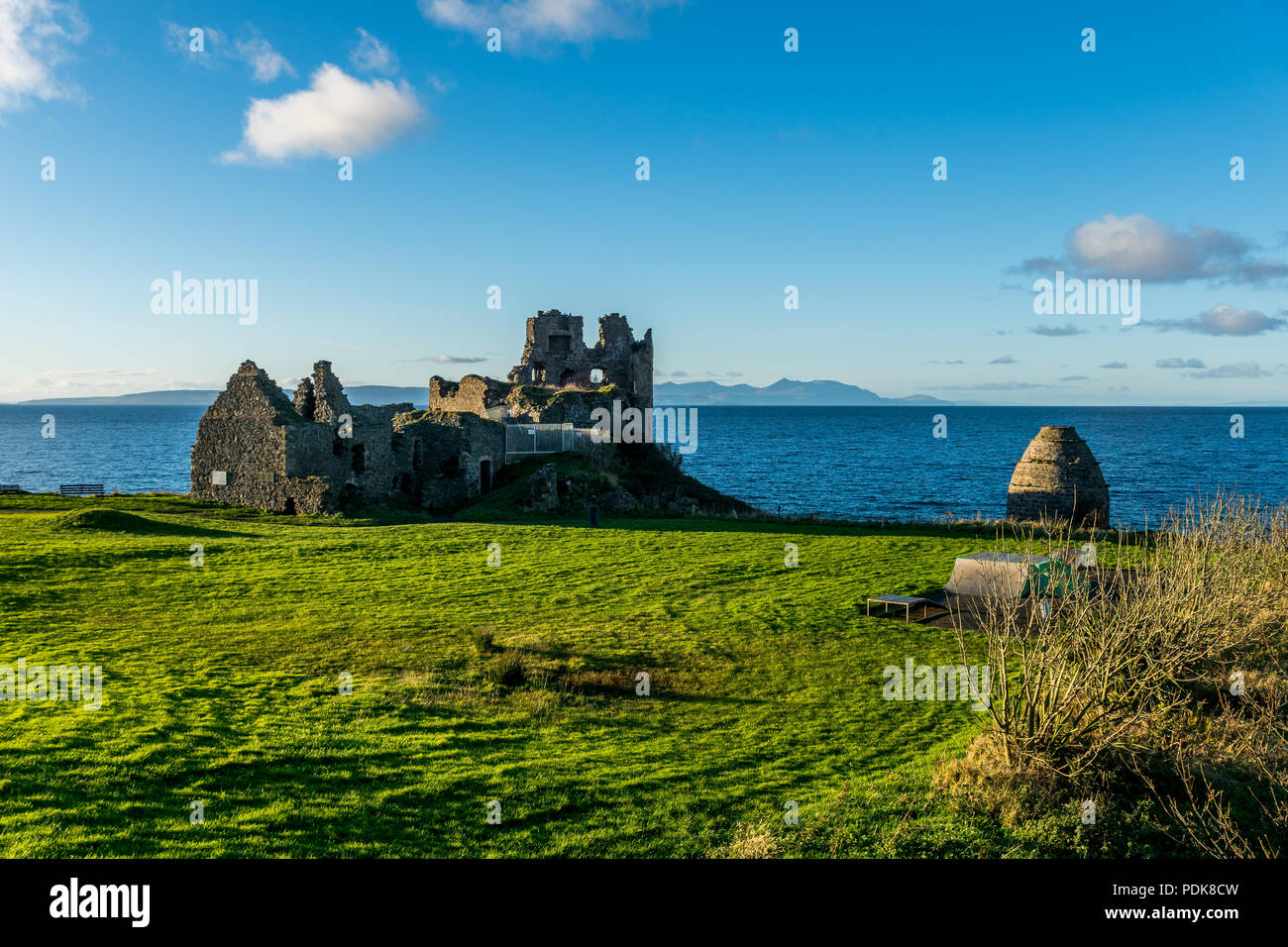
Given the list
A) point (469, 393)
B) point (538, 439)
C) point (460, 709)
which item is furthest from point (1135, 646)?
point (469, 393)

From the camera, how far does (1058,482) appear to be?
109 ft

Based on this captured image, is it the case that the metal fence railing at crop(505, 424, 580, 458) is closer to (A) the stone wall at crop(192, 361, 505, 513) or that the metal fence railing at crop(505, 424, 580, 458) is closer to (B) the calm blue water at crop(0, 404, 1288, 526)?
(A) the stone wall at crop(192, 361, 505, 513)

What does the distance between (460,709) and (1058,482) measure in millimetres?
28315

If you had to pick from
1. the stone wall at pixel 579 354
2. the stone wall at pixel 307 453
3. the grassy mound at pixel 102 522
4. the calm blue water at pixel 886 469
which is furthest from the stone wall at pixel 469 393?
the grassy mound at pixel 102 522

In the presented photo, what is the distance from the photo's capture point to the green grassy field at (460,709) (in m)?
8.93

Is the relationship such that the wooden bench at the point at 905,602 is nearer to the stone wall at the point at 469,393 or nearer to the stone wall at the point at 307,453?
the stone wall at the point at 307,453

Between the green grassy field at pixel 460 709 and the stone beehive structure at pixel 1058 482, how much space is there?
1069 cm

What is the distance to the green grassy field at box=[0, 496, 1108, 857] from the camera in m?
8.93

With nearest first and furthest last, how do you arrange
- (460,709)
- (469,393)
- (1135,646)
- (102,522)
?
1. (1135,646)
2. (460,709)
3. (102,522)
4. (469,393)

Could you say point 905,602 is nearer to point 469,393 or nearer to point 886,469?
point 469,393

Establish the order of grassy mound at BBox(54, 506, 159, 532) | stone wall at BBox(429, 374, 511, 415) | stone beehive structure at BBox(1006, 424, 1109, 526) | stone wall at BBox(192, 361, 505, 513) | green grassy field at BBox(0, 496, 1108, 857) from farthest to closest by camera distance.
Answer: stone wall at BBox(429, 374, 511, 415) < stone wall at BBox(192, 361, 505, 513) < stone beehive structure at BBox(1006, 424, 1109, 526) < grassy mound at BBox(54, 506, 159, 532) < green grassy field at BBox(0, 496, 1108, 857)

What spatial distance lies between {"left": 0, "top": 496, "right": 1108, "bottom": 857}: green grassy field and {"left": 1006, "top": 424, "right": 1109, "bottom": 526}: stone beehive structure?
1069cm

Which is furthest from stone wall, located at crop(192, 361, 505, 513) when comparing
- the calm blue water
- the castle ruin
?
the calm blue water
